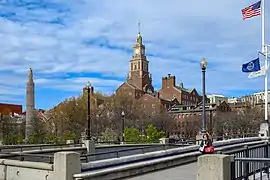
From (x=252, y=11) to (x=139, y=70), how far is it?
145709 millimetres

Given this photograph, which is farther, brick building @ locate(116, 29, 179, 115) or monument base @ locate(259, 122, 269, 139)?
brick building @ locate(116, 29, 179, 115)

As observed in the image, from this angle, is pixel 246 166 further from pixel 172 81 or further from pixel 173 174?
pixel 172 81

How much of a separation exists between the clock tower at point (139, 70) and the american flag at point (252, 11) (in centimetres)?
13082

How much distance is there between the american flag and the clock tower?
130824 millimetres

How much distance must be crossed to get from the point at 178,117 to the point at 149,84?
5116 cm

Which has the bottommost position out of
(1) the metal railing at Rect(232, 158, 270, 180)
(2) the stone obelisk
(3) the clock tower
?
(1) the metal railing at Rect(232, 158, 270, 180)

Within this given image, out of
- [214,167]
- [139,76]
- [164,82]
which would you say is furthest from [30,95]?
[214,167]

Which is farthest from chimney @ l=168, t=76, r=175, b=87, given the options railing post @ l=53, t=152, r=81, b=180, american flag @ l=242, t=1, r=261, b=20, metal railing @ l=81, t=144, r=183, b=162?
railing post @ l=53, t=152, r=81, b=180

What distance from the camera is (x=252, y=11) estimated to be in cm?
3303

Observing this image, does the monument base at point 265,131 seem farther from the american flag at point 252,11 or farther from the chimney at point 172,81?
the chimney at point 172,81

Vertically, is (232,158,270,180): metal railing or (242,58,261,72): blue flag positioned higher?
(242,58,261,72): blue flag

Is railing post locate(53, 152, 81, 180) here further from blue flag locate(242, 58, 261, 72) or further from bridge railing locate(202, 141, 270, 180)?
blue flag locate(242, 58, 261, 72)

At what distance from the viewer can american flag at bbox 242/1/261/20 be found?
32.9 metres

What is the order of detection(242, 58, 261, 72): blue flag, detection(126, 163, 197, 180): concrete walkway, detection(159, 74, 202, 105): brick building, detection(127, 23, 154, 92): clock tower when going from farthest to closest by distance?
detection(127, 23, 154, 92): clock tower → detection(159, 74, 202, 105): brick building → detection(242, 58, 261, 72): blue flag → detection(126, 163, 197, 180): concrete walkway
